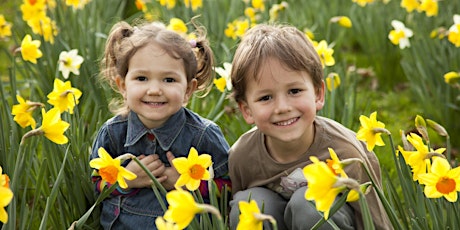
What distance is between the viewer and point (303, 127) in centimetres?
A: 221

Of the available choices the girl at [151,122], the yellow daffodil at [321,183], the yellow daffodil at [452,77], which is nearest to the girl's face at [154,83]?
the girl at [151,122]

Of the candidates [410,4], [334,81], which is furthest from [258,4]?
[334,81]

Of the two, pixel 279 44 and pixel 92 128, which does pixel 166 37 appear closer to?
pixel 279 44

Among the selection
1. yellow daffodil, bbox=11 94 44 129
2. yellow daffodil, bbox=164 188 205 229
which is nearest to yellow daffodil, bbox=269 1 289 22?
yellow daffodil, bbox=11 94 44 129

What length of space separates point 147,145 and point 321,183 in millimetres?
1103

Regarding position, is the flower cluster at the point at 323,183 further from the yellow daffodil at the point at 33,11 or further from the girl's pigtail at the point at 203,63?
the yellow daffodil at the point at 33,11

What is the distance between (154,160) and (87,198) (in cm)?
27

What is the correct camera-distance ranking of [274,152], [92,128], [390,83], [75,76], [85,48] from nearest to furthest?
[274,152] → [92,128] → [75,76] → [85,48] → [390,83]

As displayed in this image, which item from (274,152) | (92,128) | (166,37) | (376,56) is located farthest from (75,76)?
(376,56)

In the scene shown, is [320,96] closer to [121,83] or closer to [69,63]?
[121,83]

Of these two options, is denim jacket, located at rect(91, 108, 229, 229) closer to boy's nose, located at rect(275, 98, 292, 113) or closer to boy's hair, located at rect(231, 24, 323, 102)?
boy's hair, located at rect(231, 24, 323, 102)

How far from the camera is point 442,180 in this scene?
1752 mm

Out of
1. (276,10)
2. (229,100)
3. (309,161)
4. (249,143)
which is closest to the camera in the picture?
(309,161)

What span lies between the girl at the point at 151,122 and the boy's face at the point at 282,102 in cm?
31
